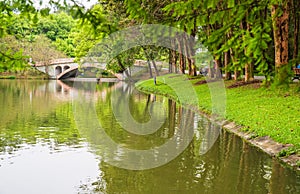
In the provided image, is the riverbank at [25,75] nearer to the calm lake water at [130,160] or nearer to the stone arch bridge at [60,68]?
the stone arch bridge at [60,68]

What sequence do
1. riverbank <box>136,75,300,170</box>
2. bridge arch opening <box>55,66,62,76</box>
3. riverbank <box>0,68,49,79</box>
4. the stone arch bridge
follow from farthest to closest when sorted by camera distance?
bridge arch opening <box>55,66,62,76</box> < the stone arch bridge < riverbank <box>0,68,49,79</box> < riverbank <box>136,75,300,170</box>

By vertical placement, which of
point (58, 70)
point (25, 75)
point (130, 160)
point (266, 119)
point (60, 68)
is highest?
point (60, 68)

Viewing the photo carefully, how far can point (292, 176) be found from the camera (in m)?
8.27

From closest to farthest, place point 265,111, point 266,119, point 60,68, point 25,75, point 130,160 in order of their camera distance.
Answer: point 130,160 < point 266,119 < point 265,111 < point 25,75 < point 60,68

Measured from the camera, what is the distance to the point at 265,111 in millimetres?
14367

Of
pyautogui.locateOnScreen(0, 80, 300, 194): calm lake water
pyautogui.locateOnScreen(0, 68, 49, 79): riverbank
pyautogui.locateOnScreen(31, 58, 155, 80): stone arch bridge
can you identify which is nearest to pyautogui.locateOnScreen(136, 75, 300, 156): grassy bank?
pyautogui.locateOnScreen(0, 80, 300, 194): calm lake water

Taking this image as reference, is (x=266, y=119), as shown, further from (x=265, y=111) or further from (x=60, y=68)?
(x=60, y=68)

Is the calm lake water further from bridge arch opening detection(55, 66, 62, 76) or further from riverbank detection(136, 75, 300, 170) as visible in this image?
bridge arch opening detection(55, 66, 62, 76)

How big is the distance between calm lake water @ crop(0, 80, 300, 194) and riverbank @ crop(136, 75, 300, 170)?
38 centimetres

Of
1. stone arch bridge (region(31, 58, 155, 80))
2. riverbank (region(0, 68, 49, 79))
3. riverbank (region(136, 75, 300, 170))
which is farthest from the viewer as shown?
stone arch bridge (region(31, 58, 155, 80))

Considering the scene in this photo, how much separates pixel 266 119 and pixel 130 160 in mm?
5316

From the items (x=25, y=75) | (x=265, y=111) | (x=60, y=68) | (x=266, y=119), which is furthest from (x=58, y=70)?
(x=266, y=119)

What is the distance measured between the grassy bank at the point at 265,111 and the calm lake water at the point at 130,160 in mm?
741

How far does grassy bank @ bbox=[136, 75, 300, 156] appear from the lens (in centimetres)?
1095
